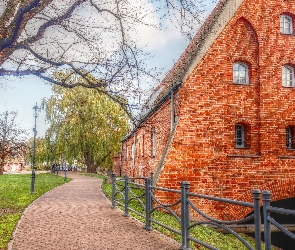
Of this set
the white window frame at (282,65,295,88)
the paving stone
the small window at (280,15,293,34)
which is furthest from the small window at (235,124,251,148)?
the paving stone

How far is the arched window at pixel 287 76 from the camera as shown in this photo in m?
13.3

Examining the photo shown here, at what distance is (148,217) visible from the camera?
7.97 m

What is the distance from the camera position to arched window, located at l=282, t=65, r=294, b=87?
1330 cm

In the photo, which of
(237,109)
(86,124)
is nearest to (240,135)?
(237,109)

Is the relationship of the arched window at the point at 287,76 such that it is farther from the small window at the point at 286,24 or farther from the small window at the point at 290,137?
the small window at the point at 290,137

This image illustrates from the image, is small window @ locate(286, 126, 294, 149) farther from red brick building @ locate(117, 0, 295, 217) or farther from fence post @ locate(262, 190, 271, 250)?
fence post @ locate(262, 190, 271, 250)

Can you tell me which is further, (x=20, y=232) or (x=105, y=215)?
(x=105, y=215)

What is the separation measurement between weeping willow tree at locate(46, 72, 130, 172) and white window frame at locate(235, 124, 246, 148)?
2040 cm

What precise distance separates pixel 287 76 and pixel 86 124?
935 inches

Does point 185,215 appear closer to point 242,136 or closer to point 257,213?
point 257,213

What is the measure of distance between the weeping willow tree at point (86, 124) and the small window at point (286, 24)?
20685 mm

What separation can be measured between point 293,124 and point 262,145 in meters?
1.61

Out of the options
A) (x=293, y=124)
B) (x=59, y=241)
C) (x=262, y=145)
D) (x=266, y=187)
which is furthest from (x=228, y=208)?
(x=59, y=241)

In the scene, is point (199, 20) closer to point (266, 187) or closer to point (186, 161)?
point (186, 161)
